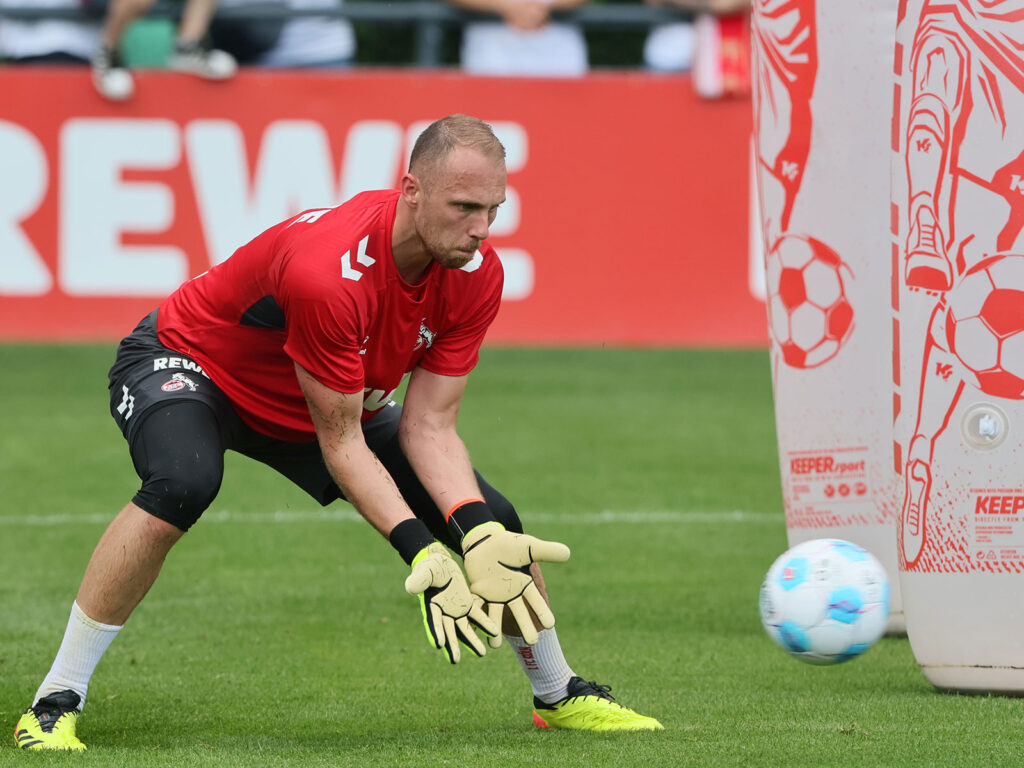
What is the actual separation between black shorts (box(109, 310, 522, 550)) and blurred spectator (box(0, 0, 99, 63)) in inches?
322

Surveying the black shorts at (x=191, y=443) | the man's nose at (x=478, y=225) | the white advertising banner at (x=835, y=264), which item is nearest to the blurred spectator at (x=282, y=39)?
the white advertising banner at (x=835, y=264)

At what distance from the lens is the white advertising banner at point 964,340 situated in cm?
498

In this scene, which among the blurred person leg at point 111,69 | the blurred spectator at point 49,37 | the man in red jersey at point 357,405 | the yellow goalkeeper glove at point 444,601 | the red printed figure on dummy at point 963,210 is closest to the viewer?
the yellow goalkeeper glove at point 444,601

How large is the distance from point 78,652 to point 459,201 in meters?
1.69

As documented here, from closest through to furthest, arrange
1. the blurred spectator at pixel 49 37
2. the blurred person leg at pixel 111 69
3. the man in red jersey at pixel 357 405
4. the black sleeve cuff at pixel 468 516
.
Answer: the man in red jersey at pixel 357 405
the black sleeve cuff at pixel 468 516
the blurred person leg at pixel 111 69
the blurred spectator at pixel 49 37

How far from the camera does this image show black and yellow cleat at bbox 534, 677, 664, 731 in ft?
16.1

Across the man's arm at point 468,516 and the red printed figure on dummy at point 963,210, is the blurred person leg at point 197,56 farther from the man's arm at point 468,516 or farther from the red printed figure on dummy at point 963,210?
the red printed figure on dummy at point 963,210

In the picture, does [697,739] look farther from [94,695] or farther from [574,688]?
[94,695]

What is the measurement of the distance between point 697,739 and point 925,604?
994 millimetres

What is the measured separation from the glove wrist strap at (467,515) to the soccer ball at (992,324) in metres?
1.53

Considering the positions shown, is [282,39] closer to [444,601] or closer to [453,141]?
[453,141]

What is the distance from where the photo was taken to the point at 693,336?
12508mm

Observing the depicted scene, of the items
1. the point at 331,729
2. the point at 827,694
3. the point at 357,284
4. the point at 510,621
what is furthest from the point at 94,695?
the point at 827,694

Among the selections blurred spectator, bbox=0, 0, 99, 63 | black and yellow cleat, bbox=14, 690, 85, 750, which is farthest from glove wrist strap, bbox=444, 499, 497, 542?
blurred spectator, bbox=0, 0, 99, 63
